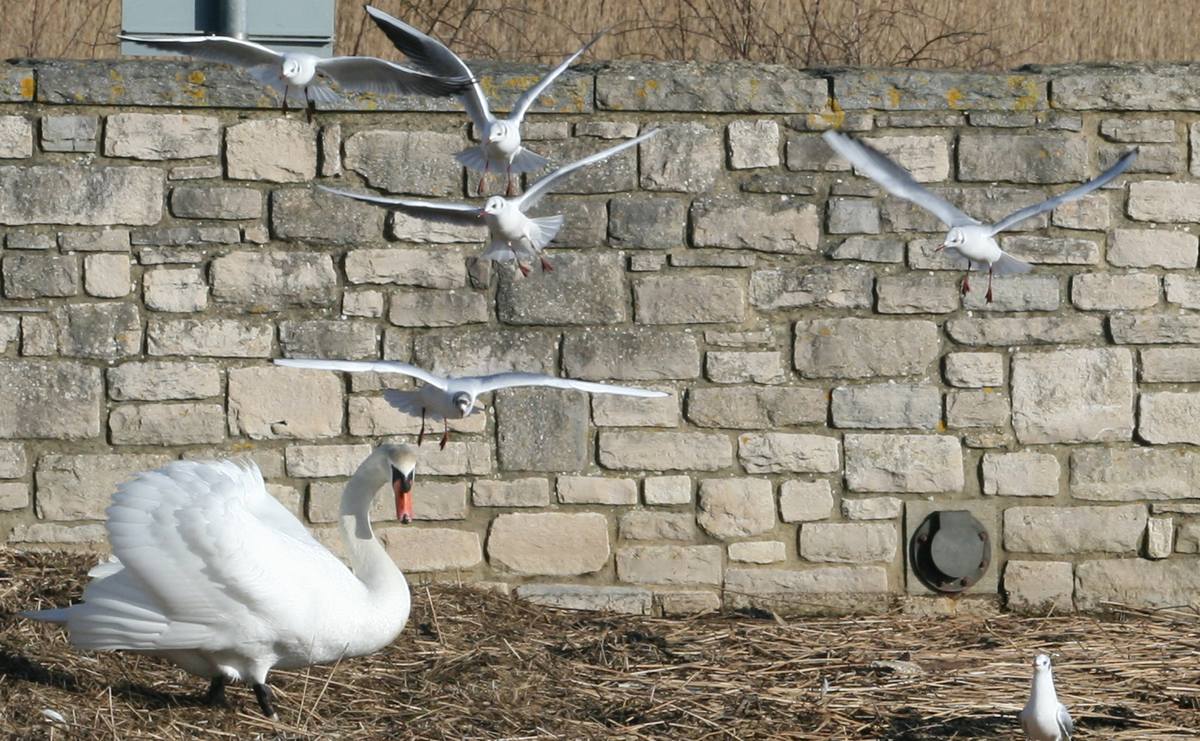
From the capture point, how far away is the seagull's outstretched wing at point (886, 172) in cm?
465

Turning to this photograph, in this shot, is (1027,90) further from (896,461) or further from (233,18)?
(233,18)

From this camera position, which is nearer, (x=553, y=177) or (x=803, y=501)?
(x=553, y=177)

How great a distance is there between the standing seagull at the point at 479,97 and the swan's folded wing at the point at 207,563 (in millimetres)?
1288

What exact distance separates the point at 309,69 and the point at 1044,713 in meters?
2.58

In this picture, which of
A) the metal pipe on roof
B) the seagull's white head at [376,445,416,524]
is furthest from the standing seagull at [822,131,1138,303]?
the metal pipe on roof

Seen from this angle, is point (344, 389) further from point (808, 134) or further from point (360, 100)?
point (808, 134)

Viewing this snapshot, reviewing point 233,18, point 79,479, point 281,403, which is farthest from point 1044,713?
point 233,18

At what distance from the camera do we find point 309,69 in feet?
15.2

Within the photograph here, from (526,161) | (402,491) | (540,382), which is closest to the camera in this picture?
Answer: (540,382)

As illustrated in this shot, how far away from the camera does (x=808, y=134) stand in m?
5.59

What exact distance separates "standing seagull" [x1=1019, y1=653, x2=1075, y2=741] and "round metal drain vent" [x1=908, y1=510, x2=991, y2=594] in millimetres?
1594

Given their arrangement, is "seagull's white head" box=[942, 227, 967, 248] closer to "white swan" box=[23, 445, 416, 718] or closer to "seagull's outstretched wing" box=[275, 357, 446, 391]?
"seagull's outstretched wing" box=[275, 357, 446, 391]

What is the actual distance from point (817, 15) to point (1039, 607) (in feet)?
10.7

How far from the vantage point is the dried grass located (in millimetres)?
4301
